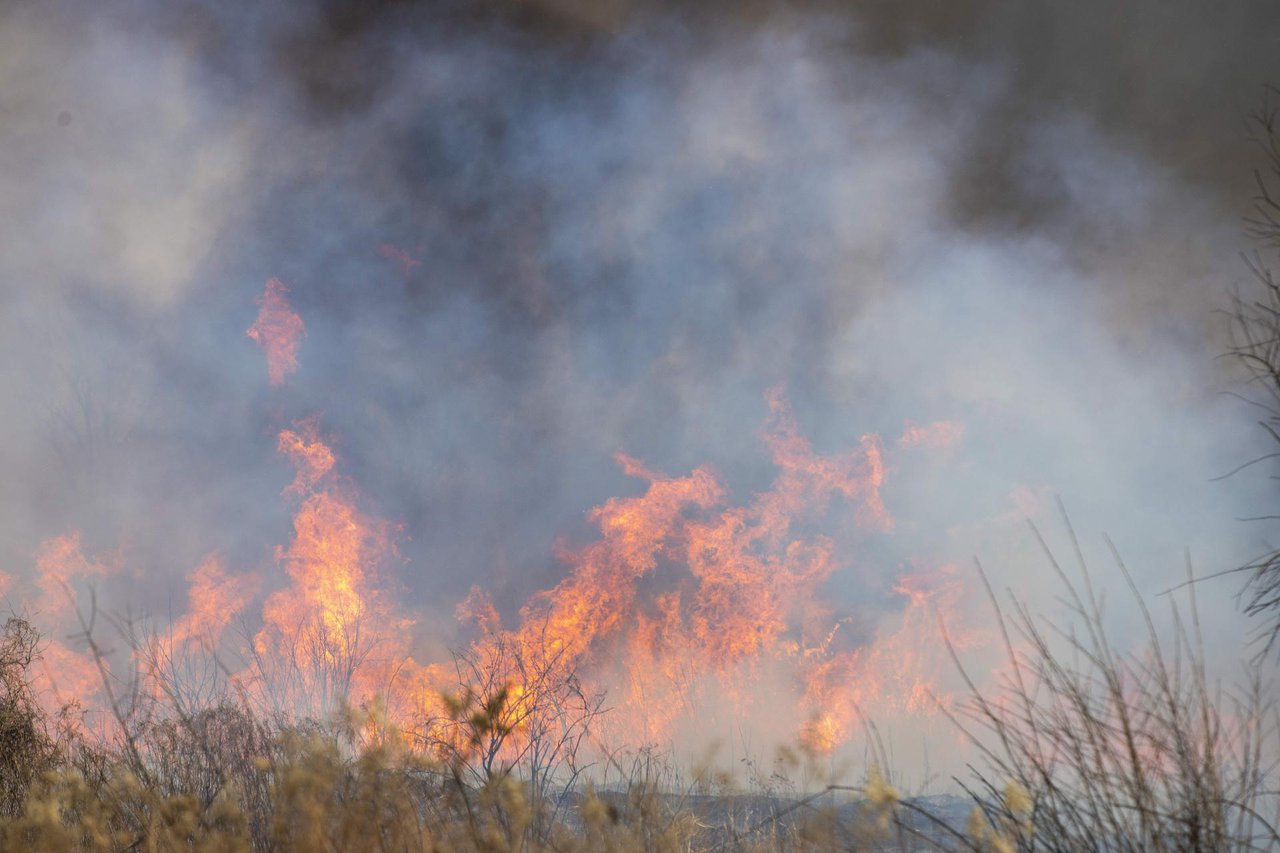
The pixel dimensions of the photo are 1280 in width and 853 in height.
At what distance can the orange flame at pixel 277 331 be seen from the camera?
91.8 ft

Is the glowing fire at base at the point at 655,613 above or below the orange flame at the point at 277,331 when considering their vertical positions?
below

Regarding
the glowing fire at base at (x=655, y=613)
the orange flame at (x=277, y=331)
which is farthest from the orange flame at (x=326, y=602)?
the orange flame at (x=277, y=331)

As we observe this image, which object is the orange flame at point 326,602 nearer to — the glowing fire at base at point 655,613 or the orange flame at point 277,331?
the glowing fire at base at point 655,613

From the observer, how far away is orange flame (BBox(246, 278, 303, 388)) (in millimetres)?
27969

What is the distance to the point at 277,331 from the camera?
2827 cm

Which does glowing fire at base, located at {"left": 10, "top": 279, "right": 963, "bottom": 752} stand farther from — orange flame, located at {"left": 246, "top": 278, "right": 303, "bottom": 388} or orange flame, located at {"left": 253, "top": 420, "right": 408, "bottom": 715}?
orange flame, located at {"left": 246, "top": 278, "right": 303, "bottom": 388}

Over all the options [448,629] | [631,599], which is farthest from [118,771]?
[448,629]

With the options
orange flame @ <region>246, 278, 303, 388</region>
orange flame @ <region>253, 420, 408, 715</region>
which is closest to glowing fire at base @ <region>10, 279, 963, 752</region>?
orange flame @ <region>253, 420, 408, 715</region>

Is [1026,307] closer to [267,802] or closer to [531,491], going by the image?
[531,491]

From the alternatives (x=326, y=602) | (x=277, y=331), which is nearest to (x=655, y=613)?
(x=326, y=602)

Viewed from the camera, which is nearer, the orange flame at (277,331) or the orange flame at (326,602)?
the orange flame at (326,602)

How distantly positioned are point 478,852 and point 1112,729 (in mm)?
2300

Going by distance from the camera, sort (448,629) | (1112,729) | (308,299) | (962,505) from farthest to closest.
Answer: (308,299)
(448,629)
(962,505)
(1112,729)

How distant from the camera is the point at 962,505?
22.3 m
